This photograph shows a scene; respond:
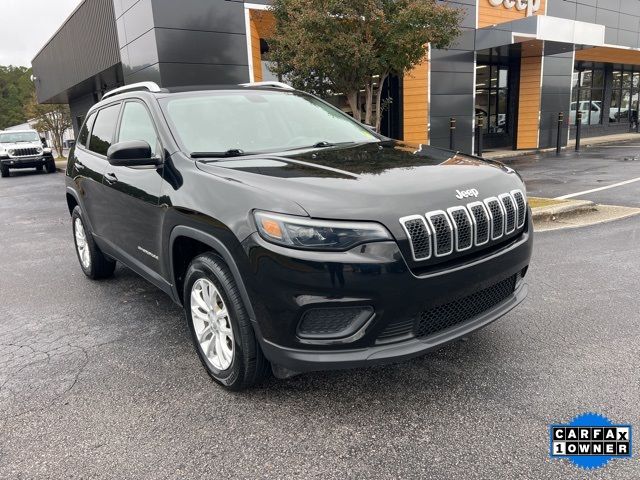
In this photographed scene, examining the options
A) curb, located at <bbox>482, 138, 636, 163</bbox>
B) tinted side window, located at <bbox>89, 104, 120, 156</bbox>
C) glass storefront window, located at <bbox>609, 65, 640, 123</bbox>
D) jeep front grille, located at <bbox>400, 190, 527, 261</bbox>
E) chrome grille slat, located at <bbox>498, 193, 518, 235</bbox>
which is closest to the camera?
jeep front grille, located at <bbox>400, 190, 527, 261</bbox>

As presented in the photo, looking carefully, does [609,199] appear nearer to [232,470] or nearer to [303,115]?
[303,115]

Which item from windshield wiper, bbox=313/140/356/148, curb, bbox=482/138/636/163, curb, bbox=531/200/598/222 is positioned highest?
windshield wiper, bbox=313/140/356/148

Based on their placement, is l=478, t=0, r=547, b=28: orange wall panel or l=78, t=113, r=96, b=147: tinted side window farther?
l=478, t=0, r=547, b=28: orange wall panel

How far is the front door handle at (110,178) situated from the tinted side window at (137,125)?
1.01 ft

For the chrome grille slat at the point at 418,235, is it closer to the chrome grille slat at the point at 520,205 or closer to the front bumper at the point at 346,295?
the front bumper at the point at 346,295

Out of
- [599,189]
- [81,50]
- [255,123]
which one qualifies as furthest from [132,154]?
[81,50]

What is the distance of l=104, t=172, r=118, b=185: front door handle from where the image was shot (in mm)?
3939

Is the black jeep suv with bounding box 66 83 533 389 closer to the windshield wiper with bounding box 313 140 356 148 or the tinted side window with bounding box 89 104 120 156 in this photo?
the windshield wiper with bounding box 313 140 356 148

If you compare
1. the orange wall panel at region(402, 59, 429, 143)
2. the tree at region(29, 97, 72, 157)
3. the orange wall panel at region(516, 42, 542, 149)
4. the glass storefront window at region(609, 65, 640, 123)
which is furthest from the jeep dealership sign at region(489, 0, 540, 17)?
the tree at region(29, 97, 72, 157)

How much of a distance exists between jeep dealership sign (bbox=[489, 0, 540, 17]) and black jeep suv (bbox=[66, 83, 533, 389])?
16515 millimetres

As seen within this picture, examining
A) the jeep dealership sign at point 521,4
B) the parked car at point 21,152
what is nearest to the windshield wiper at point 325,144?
the jeep dealership sign at point 521,4

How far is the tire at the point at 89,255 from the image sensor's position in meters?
4.90

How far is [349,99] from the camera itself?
1032 cm

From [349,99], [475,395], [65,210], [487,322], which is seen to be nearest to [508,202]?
[487,322]
